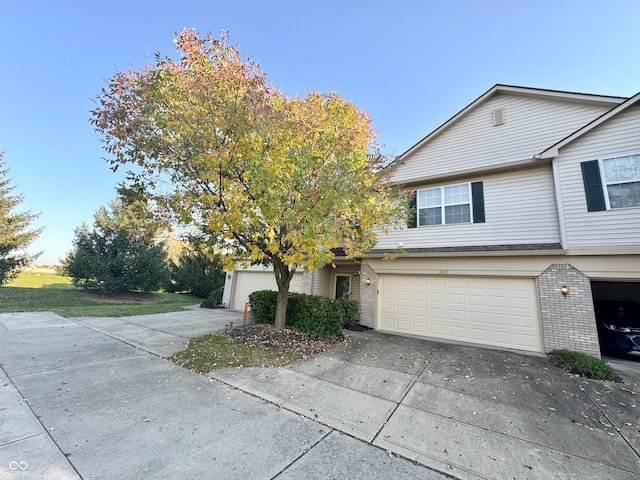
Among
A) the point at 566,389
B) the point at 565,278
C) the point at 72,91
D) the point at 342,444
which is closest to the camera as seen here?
the point at 342,444

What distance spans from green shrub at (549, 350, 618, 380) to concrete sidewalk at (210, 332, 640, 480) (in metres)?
0.29

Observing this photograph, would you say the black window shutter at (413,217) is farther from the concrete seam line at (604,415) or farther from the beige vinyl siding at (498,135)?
the concrete seam line at (604,415)

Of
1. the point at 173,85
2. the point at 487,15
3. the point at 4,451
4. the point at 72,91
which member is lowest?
the point at 4,451

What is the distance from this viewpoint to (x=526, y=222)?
27.0 ft

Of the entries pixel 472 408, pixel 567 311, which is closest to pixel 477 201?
pixel 567 311

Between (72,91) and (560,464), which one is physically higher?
(72,91)

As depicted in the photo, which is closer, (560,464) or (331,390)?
(560,464)

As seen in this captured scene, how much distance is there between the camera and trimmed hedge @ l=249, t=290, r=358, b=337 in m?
8.26

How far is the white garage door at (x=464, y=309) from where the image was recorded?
25.5 feet

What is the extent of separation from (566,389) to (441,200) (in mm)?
6212

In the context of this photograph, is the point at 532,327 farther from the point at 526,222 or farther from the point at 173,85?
the point at 173,85

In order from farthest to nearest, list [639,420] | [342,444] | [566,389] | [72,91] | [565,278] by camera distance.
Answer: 1. [72,91]
2. [565,278]
3. [566,389]
4. [639,420]
5. [342,444]

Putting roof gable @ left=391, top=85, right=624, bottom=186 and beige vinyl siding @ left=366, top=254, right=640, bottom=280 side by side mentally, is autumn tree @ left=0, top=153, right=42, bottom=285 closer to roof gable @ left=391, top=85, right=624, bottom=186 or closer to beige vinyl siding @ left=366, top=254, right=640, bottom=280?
beige vinyl siding @ left=366, top=254, right=640, bottom=280

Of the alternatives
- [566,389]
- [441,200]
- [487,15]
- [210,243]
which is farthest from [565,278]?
[210,243]
